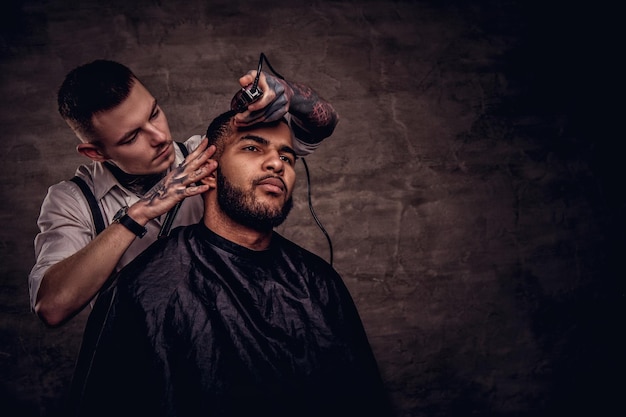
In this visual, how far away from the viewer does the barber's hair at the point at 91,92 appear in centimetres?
146

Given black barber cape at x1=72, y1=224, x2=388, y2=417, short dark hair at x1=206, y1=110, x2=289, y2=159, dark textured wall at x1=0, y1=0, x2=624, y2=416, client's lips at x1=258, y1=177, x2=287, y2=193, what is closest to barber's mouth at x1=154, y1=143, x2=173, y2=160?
short dark hair at x1=206, y1=110, x2=289, y2=159

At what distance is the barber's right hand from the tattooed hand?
21cm

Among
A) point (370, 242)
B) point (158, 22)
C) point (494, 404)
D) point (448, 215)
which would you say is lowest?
point (494, 404)

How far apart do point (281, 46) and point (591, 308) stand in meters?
2.77

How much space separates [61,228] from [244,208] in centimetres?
69

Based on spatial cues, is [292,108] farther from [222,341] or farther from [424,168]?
[424,168]

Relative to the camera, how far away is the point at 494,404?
2.77m

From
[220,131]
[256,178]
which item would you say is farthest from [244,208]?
[220,131]

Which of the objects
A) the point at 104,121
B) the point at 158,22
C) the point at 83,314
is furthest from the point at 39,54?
the point at 83,314

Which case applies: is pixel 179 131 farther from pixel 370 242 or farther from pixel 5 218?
pixel 370 242

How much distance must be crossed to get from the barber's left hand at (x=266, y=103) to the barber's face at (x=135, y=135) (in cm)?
34

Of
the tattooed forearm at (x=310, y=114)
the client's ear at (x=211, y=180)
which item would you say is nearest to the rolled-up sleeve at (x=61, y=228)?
the client's ear at (x=211, y=180)

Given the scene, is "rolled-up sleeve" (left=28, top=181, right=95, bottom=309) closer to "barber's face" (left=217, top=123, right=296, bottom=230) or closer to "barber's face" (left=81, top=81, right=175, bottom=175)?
"barber's face" (left=81, top=81, right=175, bottom=175)

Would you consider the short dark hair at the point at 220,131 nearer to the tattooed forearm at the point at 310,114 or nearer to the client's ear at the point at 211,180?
the client's ear at the point at 211,180
